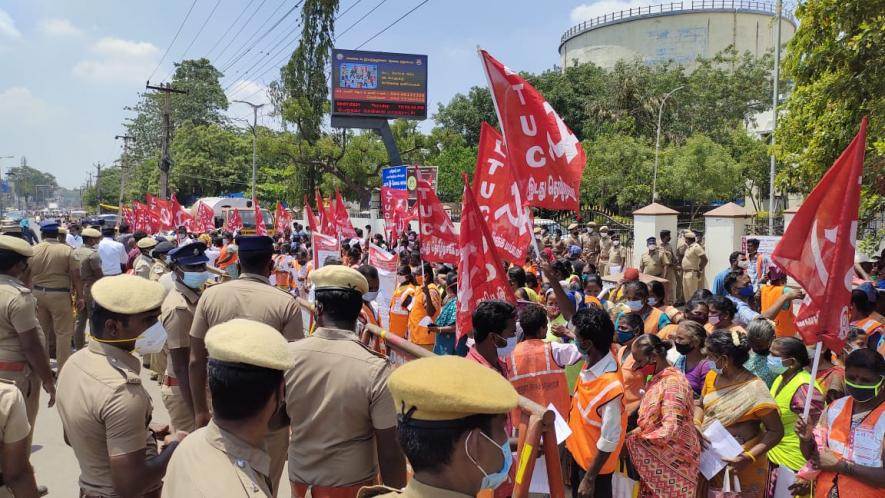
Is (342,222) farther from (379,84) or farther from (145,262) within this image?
(379,84)

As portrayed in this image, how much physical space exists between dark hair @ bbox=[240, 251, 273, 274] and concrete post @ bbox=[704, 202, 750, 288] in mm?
12486

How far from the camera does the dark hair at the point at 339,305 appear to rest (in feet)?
10.3

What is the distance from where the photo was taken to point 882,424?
3207mm

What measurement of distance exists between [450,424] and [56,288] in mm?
7599

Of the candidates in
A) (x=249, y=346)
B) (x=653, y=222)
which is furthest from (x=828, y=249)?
(x=653, y=222)

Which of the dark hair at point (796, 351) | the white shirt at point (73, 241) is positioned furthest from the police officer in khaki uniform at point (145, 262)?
the dark hair at point (796, 351)

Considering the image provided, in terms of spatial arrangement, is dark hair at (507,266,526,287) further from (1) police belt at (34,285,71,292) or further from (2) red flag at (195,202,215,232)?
(2) red flag at (195,202,215,232)

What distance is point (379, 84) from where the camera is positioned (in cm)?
3266

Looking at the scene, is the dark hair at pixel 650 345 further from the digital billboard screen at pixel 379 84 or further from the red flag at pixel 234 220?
the digital billboard screen at pixel 379 84

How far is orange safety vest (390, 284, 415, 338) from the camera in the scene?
759 centimetres

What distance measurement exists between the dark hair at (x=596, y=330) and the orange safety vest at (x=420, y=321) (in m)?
3.35

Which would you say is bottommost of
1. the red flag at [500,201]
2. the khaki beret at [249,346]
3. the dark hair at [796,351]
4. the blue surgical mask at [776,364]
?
the blue surgical mask at [776,364]

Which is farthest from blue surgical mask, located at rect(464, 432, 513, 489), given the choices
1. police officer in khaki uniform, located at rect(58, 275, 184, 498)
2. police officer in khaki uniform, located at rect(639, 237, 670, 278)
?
police officer in khaki uniform, located at rect(639, 237, 670, 278)

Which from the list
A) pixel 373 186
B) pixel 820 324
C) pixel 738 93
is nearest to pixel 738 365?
pixel 820 324
